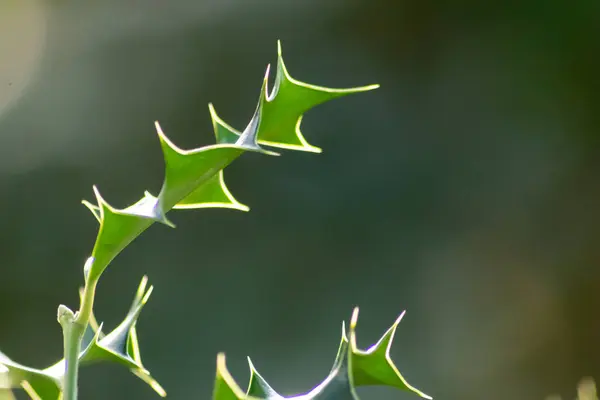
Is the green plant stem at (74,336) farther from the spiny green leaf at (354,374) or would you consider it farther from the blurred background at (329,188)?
the blurred background at (329,188)

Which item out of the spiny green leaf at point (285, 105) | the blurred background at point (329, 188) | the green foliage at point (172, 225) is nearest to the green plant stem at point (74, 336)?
the green foliage at point (172, 225)

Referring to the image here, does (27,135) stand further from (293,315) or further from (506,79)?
(506,79)

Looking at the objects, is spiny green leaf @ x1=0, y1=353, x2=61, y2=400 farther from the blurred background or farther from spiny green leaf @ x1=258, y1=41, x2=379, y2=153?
the blurred background

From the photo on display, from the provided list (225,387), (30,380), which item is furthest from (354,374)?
(30,380)

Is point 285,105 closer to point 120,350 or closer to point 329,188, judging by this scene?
point 120,350

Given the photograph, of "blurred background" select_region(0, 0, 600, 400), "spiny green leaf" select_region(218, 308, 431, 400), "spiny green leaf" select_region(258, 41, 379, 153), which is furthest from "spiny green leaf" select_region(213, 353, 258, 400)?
"blurred background" select_region(0, 0, 600, 400)

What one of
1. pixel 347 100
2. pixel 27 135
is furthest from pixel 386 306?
pixel 27 135

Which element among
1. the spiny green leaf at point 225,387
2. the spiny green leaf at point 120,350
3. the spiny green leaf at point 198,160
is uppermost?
the spiny green leaf at point 198,160

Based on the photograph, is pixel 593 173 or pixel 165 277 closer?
pixel 165 277
